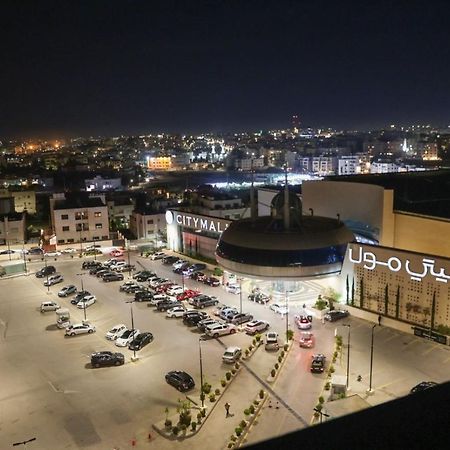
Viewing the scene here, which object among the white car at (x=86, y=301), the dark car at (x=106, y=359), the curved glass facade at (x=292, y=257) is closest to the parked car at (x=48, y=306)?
the white car at (x=86, y=301)

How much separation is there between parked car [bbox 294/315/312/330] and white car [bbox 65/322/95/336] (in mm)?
9081

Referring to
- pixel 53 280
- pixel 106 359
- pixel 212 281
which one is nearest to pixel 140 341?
pixel 106 359

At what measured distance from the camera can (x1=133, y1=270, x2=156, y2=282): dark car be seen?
102ft

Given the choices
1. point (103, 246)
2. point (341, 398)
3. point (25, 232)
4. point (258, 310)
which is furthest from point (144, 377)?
point (25, 232)

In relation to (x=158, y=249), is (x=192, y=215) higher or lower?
higher

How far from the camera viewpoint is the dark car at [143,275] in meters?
31.0

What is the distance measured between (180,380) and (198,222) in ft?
68.6

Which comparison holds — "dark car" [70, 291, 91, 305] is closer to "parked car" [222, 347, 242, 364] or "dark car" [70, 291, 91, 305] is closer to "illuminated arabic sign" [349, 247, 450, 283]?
"parked car" [222, 347, 242, 364]

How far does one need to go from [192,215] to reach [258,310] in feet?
45.8

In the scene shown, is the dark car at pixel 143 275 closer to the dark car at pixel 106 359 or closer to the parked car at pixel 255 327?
the parked car at pixel 255 327

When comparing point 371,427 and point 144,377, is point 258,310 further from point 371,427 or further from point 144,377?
point 371,427

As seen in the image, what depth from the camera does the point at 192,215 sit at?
37312 millimetres

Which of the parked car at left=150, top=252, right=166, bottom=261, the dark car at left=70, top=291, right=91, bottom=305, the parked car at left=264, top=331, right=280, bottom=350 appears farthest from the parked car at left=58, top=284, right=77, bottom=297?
the parked car at left=264, top=331, right=280, bottom=350

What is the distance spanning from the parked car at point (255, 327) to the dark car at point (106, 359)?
5.66m
